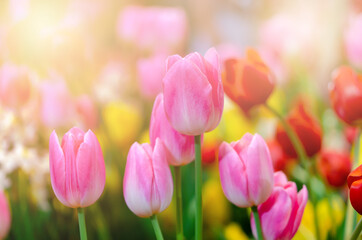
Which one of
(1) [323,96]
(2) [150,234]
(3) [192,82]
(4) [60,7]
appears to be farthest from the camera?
(1) [323,96]

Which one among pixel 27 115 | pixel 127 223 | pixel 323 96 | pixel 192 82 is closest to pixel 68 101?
pixel 27 115

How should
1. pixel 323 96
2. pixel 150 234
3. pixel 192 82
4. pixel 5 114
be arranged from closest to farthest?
pixel 192 82 → pixel 5 114 → pixel 150 234 → pixel 323 96

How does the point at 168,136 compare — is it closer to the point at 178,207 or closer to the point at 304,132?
the point at 178,207

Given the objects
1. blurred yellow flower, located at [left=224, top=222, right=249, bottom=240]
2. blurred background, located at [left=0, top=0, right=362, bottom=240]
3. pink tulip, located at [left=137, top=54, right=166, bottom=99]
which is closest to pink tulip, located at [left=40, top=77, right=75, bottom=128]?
blurred background, located at [left=0, top=0, right=362, bottom=240]

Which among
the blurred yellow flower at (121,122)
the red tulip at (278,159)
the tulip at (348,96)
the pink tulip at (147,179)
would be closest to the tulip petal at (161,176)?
the pink tulip at (147,179)

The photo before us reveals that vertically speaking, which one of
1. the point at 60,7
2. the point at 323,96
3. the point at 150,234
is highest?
the point at 60,7

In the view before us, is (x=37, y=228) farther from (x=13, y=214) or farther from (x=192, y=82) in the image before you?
(x=192, y=82)
